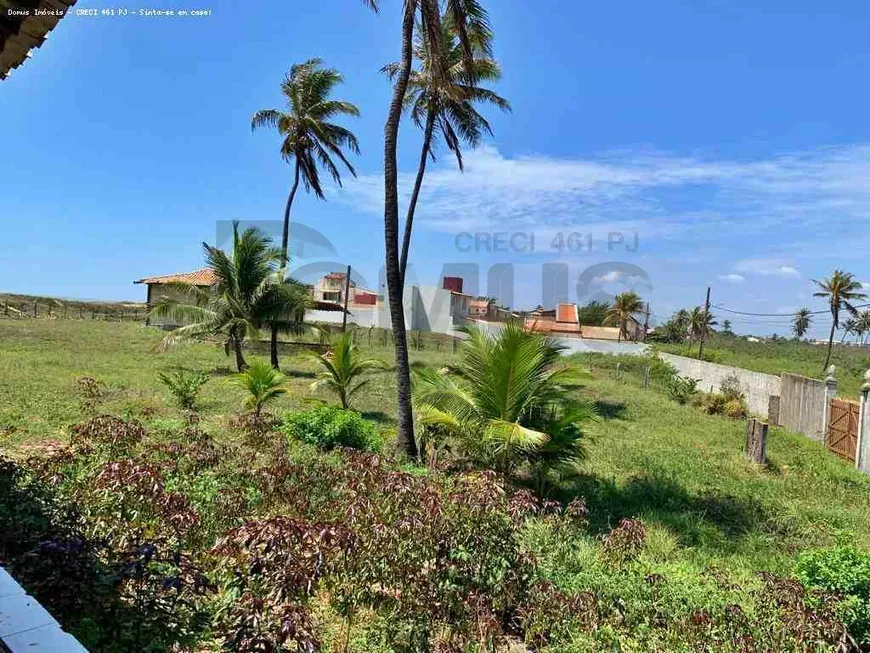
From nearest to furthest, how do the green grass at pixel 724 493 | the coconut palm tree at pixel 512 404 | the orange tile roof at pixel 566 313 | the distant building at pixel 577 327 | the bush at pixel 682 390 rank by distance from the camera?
the green grass at pixel 724 493, the coconut palm tree at pixel 512 404, the bush at pixel 682 390, the distant building at pixel 577 327, the orange tile roof at pixel 566 313

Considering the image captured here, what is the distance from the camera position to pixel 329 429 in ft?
27.3

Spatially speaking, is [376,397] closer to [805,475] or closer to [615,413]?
[615,413]

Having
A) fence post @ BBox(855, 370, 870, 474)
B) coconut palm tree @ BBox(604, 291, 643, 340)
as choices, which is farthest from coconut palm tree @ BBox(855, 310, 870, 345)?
fence post @ BBox(855, 370, 870, 474)

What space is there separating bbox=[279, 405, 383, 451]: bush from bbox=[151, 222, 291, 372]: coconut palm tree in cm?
823

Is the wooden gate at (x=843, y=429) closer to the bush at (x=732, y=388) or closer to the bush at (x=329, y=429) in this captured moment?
the bush at (x=732, y=388)

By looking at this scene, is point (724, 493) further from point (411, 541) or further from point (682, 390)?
point (682, 390)

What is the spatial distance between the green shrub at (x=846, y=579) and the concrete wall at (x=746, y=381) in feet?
43.6

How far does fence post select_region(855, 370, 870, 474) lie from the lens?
34.7 feet

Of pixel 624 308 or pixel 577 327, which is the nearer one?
pixel 577 327

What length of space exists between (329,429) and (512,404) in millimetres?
2950

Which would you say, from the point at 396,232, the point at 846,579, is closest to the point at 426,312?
the point at 396,232

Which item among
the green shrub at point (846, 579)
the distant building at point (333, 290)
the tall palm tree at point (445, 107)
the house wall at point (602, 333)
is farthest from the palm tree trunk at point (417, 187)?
the distant building at point (333, 290)

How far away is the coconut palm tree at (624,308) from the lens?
169 feet

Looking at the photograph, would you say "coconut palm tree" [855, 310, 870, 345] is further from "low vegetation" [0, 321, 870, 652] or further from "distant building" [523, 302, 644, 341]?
"low vegetation" [0, 321, 870, 652]
